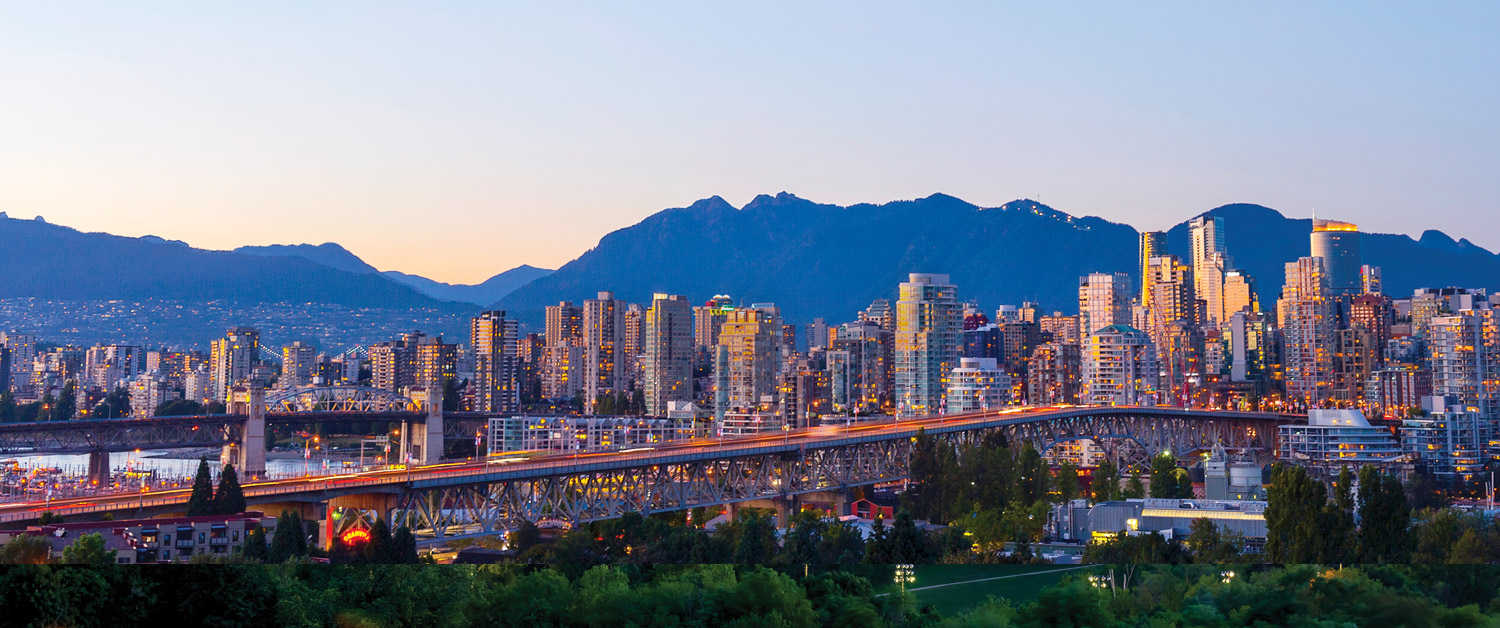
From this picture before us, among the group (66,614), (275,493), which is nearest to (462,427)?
(275,493)

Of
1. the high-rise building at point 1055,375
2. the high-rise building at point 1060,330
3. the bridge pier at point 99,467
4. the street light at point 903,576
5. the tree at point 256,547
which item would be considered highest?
the high-rise building at point 1060,330

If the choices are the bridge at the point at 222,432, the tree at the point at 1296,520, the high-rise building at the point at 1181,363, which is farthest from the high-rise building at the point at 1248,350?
the tree at the point at 1296,520

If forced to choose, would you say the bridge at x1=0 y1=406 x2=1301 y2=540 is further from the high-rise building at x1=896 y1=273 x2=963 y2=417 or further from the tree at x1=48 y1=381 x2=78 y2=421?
the tree at x1=48 y1=381 x2=78 y2=421

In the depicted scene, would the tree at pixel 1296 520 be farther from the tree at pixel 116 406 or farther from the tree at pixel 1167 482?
the tree at pixel 116 406

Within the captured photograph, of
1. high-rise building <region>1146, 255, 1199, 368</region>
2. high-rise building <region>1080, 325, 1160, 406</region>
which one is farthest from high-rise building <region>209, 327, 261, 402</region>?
high-rise building <region>1146, 255, 1199, 368</region>

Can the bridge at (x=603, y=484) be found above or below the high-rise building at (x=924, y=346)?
below

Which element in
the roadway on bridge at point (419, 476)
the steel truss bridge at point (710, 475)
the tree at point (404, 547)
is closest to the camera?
the tree at point (404, 547)

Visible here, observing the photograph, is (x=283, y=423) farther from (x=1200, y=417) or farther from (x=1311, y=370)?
(x=1311, y=370)
